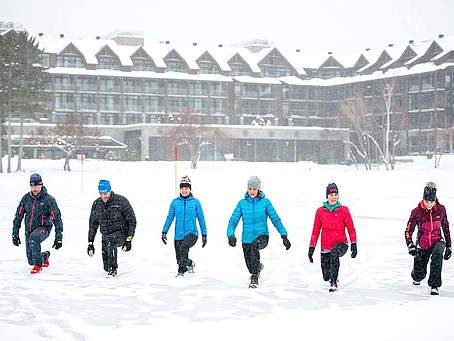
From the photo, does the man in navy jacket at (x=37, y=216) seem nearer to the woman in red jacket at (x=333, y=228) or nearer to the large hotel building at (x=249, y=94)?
the woman in red jacket at (x=333, y=228)

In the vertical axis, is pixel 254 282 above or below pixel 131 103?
below

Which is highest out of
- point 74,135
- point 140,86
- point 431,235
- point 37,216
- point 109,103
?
point 140,86

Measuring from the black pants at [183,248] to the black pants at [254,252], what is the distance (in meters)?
1.00

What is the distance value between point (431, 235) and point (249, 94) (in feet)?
257

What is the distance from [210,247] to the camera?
1491 centimetres

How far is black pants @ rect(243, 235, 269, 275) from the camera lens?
1000cm

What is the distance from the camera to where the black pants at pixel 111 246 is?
1062cm

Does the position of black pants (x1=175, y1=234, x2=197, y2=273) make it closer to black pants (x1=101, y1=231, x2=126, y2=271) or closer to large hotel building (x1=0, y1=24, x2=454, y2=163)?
black pants (x1=101, y1=231, x2=126, y2=271)

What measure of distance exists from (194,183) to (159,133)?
31468mm

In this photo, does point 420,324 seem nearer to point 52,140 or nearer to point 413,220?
point 413,220

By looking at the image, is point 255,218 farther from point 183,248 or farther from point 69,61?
Result: point 69,61

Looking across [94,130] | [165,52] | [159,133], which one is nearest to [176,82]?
[165,52]

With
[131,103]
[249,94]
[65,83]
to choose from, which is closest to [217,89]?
[249,94]

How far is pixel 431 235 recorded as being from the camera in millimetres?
9766
